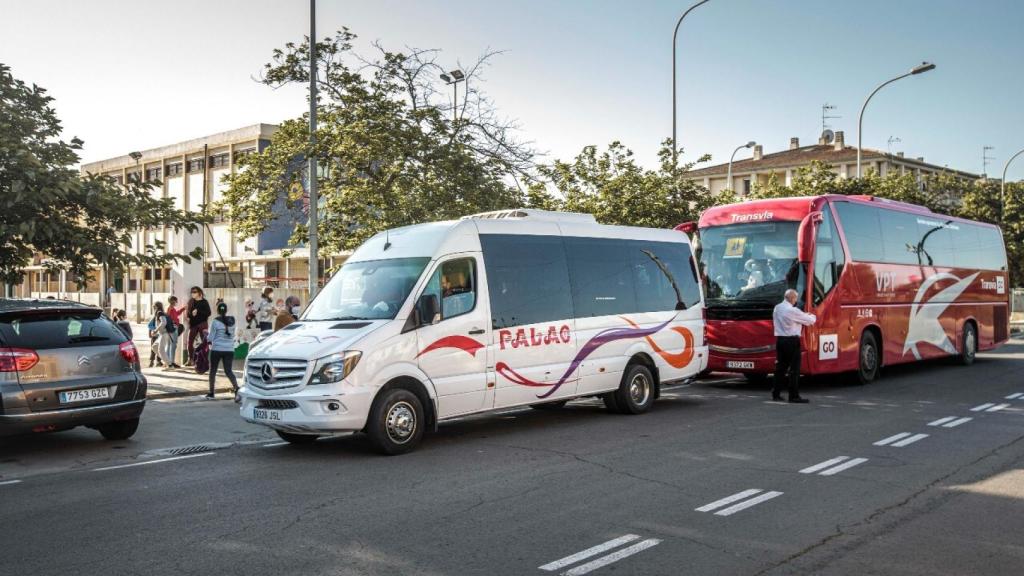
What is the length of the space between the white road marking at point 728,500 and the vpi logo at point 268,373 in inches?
192

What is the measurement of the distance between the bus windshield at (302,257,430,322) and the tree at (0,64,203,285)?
14.5ft

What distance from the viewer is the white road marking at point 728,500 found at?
22.6 feet

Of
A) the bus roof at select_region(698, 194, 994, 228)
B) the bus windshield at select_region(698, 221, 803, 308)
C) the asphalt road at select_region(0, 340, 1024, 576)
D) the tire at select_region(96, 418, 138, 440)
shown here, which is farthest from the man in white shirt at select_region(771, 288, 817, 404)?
the tire at select_region(96, 418, 138, 440)

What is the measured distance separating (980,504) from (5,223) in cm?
1222

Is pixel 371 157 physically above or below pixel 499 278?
above

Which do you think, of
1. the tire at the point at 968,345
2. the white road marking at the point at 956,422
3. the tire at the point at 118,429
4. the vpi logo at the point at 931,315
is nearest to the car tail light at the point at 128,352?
the tire at the point at 118,429

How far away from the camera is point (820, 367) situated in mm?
15422

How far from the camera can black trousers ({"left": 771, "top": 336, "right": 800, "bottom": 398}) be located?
547 inches

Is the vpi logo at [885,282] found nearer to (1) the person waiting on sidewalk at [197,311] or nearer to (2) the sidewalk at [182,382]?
(2) the sidewalk at [182,382]

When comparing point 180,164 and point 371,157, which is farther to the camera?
point 180,164

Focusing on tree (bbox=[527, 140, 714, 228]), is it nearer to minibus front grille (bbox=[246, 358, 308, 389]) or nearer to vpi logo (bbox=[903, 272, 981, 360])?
vpi logo (bbox=[903, 272, 981, 360])

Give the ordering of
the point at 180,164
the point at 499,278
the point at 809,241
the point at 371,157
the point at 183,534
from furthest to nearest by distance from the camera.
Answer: the point at 180,164 < the point at 371,157 < the point at 809,241 < the point at 499,278 < the point at 183,534

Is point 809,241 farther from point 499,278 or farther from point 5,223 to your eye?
point 5,223

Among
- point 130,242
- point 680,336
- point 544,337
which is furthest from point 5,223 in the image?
point 680,336
